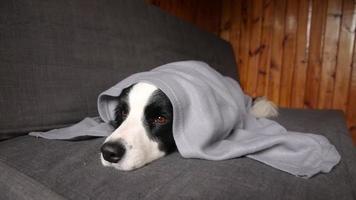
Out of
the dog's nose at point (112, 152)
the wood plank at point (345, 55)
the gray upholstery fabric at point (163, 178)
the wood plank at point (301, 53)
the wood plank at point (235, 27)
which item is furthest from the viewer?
A: the wood plank at point (235, 27)

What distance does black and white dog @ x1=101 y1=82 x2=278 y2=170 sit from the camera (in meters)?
0.66

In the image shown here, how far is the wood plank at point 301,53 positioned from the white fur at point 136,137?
1.80 m

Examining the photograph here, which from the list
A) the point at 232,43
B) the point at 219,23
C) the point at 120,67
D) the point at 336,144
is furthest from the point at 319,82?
the point at 120,67

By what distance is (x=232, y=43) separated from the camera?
2.52 metres

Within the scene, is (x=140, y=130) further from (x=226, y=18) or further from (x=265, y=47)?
(x=226, y=18)

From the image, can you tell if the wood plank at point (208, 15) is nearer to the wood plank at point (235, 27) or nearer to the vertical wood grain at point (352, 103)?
the wood plank at point (235, 27)

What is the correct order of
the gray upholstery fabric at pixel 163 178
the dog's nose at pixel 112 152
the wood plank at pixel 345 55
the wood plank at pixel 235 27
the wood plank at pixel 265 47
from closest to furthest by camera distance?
the gray upholstery fabric at pixel 163 178, the dog's nose at pixel 112 152, the wood plank at pixel 345 55, the wood plank at pixel 265 47, the wood plank at pixel 235 27

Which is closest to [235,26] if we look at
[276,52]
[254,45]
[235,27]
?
[235,27]

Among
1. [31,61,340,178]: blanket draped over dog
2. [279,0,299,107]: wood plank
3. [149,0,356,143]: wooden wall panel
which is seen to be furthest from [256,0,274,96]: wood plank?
[31,61,340,178]: blanket draped over dog

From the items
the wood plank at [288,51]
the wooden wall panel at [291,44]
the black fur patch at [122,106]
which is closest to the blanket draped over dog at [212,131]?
the black fur patch at [122,106]

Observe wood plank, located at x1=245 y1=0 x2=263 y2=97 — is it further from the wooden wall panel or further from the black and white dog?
the black and white dog

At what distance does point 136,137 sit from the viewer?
28.4 inches

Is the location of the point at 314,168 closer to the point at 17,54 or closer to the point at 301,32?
the point at 17,54

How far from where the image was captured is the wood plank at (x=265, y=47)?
2.31 metres
